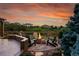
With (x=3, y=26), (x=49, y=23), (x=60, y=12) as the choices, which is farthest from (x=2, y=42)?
(x=60, y=12)

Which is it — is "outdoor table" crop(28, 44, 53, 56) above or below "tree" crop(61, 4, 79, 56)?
below

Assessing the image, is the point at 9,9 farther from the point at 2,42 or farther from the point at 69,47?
the point at 69,47

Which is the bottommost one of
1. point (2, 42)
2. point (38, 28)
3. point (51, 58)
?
point (51, 58)

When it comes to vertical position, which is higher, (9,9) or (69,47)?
(9,9)

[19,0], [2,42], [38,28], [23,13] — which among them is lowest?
[2,42]

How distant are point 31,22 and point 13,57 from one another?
0.40 meters

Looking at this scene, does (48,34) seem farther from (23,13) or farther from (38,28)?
(23,13)

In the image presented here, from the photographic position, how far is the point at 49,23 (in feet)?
7.13

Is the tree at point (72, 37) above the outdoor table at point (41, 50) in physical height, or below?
above

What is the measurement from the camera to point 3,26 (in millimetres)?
2180

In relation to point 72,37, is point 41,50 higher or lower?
lower

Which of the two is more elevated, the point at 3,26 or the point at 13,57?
the point at 3,26

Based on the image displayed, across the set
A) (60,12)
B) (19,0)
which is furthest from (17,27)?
(60,12)

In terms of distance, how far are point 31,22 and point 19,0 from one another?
262 mm
